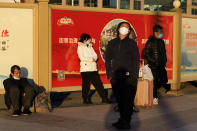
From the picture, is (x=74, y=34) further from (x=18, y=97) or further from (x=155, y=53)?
(x=18, y=97)

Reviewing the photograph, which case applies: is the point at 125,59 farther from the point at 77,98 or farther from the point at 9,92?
the point at 77,98

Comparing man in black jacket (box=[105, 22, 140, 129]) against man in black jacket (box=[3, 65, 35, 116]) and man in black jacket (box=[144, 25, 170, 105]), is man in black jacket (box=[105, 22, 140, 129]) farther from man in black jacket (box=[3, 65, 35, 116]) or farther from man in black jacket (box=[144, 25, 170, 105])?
man in black jacket (box=[144, 25, 170, 105])

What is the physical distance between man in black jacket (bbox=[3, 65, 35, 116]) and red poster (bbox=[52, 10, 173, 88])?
1417 millimetres

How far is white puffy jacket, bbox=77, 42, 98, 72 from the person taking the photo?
1077cm

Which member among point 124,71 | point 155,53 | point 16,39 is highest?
point 16,39

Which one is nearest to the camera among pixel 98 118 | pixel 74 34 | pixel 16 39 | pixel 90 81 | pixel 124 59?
pixel 124 59

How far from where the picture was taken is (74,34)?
10945 millimetres

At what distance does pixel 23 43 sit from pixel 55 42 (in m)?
0.92

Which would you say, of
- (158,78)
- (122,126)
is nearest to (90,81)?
(158,78)

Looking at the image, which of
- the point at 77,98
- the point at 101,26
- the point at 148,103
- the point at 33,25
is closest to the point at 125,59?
the point at 148,103

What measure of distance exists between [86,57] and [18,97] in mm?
2362

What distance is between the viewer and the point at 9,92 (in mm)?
8984

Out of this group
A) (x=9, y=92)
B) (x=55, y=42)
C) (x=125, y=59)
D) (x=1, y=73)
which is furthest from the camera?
(x=55, y=42)

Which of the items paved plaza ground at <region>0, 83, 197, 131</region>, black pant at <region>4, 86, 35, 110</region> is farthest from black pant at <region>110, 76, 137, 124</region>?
black pant at <region>4, 86, 35, 110</region>
